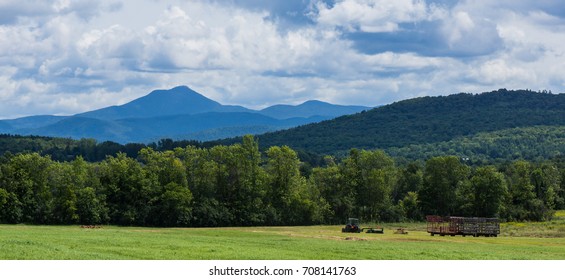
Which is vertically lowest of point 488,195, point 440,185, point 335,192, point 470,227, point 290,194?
point 470,227

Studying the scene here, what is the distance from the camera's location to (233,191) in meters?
108

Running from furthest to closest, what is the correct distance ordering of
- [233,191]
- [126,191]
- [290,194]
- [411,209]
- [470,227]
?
[411,209] → [290,194] → [233,191] → [126,191] → [470,227]

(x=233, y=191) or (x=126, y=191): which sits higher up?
(x=233, y=191)

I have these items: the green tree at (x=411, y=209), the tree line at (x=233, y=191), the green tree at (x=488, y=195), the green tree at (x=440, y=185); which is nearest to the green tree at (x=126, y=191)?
the tree line at (x=233, y=191)

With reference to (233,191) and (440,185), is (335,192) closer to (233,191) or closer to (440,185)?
(440,185)

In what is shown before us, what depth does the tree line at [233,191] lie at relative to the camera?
98.2 meters

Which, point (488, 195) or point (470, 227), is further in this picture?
point (488, 195)

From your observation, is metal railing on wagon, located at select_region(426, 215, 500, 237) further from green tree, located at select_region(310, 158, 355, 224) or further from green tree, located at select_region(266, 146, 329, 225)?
green tree, located at select_region(310, 158, 355, 224)

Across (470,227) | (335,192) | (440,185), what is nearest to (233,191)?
(335,192)

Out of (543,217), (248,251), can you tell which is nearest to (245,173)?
(543,217)

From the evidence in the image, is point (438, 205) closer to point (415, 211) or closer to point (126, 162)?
point (415, 211)

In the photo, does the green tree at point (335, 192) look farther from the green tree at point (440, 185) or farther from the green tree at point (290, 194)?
the green tree at point (440, 185)

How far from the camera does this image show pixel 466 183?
395 feet

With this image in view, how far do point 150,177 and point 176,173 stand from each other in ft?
12.9
